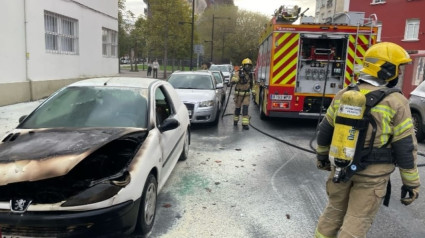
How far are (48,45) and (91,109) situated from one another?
10.5 m

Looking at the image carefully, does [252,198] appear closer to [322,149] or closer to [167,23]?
[322,149]

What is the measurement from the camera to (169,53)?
114ft

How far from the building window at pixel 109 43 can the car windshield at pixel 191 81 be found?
1028 centimetres

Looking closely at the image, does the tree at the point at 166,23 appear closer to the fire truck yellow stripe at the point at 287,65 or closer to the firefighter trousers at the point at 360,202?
the fire truck yellow stripe at the point at 287,65

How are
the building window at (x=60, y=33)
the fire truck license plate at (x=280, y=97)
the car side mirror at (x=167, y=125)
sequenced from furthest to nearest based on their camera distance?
the building window at (x=60, y=33) → the fire truck license plate at (x=280, y=97) → the car side mirror at (x=167, y=125)

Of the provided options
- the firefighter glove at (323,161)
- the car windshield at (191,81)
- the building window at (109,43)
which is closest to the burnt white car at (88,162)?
the firefighter glove at (323,161)

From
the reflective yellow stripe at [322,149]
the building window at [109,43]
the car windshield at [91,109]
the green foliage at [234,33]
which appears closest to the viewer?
the reflective yellow stripe at [322,149]

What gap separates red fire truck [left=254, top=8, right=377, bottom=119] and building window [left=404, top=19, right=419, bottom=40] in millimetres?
21010

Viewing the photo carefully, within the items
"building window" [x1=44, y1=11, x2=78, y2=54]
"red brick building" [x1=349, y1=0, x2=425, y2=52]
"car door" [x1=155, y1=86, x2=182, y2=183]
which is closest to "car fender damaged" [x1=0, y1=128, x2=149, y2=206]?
"car door" [x1=155, y1=86, x2=182, y2=183]

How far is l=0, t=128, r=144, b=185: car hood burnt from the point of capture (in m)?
2.94

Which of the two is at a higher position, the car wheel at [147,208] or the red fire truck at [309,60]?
the red fire truck at [309,60]

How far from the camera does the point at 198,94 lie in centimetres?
934

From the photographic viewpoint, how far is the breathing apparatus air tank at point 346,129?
256cm

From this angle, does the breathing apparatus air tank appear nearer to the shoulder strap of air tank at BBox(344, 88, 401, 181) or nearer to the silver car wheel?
the shoulder strap of air tank at BBox(344, 88, 401, 181)
